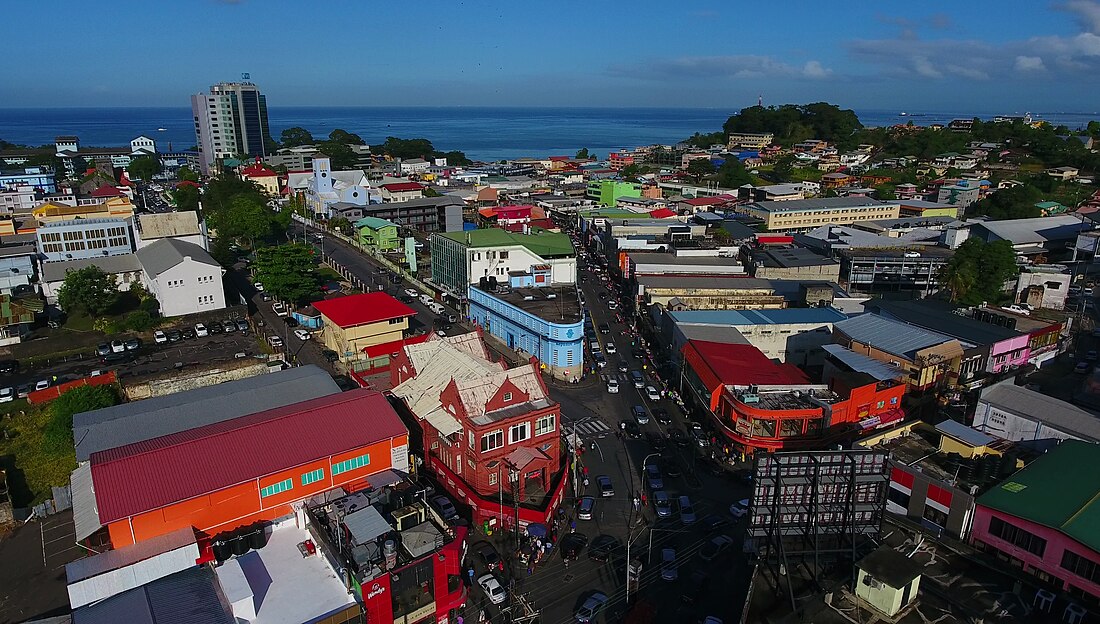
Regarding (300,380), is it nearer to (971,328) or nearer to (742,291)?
(742,291)

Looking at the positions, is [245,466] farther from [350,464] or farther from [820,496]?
[820,496]

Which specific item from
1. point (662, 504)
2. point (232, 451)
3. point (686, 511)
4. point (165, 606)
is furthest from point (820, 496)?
point (232, 451)

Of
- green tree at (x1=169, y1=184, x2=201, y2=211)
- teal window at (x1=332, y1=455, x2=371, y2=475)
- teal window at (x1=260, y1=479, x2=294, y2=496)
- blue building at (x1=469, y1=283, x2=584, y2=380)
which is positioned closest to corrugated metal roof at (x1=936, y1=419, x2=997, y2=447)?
blue building at (x1=469, y1=283, x2=584, y2=380)

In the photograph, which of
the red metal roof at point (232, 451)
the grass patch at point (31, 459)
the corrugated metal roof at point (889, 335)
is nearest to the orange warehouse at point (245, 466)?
the red metal roof at point (232, 451)

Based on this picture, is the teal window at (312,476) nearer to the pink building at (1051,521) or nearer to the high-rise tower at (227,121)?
the pink building at (1051,521)

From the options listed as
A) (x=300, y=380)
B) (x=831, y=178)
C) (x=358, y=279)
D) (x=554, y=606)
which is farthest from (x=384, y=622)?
(x=831, y=178)
